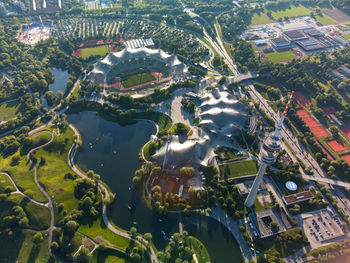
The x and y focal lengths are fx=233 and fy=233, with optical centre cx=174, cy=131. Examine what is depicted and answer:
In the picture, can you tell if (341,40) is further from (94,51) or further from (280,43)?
(94,51)

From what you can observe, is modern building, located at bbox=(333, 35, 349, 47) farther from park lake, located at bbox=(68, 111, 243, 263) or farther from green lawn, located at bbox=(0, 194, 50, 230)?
green lawn, located at bbox=(0, 194, 50, 230)

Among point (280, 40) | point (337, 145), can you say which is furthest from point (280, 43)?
point (337, 145)

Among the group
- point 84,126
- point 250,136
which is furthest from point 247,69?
point 84,126

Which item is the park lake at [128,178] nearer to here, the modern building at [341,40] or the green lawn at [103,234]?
the green lawn at [103,234]

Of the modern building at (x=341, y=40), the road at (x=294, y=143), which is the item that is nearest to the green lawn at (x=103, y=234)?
the road at (x=294, y=143)

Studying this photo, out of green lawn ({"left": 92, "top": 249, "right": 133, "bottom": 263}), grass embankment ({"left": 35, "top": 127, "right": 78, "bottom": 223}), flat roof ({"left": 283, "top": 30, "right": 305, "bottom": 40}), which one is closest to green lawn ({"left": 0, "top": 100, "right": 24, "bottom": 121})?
grass embankment ({"left": 35, "top": 127, "right": 78, "bottom": 223})

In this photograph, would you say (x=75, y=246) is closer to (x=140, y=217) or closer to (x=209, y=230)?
(x=140, y=217)
